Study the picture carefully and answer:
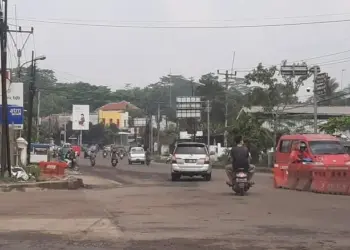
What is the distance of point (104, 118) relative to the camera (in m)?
146

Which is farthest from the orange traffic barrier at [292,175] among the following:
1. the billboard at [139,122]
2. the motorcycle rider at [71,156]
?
the billboard at [139,122]

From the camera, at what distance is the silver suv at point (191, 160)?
27.3m

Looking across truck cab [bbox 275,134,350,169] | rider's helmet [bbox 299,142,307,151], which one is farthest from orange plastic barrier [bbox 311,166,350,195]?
rider's helmet [bbox 299,142,307,151]

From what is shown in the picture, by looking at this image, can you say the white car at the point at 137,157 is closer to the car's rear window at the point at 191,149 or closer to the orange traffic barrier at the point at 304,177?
the car's rear window at the point at 191,149

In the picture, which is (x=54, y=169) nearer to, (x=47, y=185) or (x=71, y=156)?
(x=47, y=185)

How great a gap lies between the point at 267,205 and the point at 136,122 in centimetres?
11293

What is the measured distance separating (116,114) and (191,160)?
11966 centimetres

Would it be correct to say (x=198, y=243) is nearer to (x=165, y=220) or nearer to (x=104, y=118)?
(x=165, y=220)

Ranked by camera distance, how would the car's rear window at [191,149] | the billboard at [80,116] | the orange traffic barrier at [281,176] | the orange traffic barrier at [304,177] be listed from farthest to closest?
1. the billboard at [80,116]
2. the car's rear window at [191,149]
3. the orange traffic barrier at [281,176]
4. the orange traffic barrier at [304,177]

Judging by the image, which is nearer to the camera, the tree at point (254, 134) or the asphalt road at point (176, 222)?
the asphalt road at point (176, 222)

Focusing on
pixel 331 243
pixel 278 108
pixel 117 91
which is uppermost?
pixel 117 91

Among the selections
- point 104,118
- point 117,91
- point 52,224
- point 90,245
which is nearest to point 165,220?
point 52,224

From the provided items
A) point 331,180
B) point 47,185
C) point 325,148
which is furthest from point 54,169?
point 331,180

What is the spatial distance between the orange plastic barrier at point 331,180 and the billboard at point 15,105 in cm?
1305
